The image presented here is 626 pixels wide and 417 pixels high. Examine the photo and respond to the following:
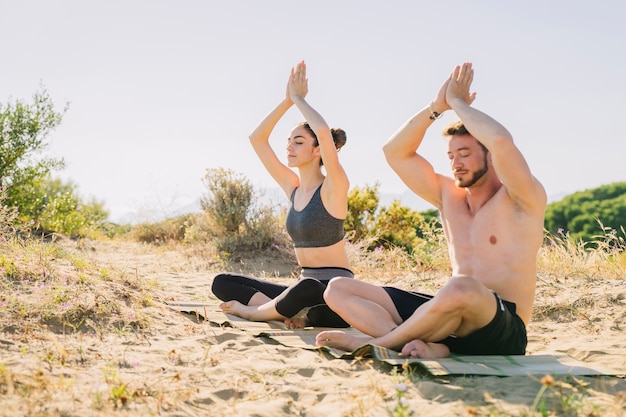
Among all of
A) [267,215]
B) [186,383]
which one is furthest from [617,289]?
[267,215]

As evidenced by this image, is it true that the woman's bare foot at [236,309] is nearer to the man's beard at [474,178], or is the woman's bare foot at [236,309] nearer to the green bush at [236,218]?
the man's beard at [474,178]

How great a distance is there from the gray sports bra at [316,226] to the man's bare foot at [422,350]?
5.23 ft

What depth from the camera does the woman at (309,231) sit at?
4.92 m

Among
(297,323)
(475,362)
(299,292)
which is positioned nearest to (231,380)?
(475,362)

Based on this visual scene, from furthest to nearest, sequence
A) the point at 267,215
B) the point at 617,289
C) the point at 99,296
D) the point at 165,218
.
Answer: the point at 165,218 < the point at 267,215 < the point at 617,289 < the point at 99,296

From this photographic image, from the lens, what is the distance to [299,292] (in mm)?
4727

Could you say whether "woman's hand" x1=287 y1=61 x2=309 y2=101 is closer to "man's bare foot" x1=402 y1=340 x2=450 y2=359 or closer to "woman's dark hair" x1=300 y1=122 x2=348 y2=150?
"woman's dark hair" x1=300 y1=122 x2=348 y2=150

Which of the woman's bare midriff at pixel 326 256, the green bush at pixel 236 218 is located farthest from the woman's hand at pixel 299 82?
the green bush at pixel 236 218

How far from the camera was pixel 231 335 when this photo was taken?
4.44m

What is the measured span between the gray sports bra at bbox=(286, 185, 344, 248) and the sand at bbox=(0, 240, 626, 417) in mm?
984

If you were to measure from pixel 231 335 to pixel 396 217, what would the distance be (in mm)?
8202

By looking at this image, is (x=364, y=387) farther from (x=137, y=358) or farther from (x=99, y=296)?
(x=99, y=296)

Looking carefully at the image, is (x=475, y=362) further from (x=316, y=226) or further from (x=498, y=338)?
(x=316, y=226)

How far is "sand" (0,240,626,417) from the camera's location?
2.64 m
